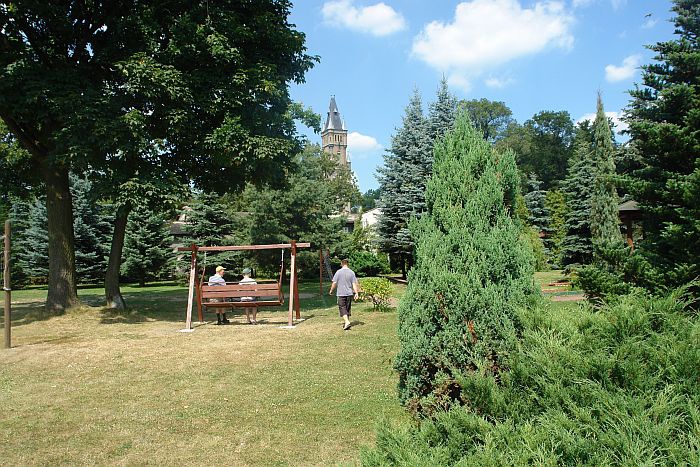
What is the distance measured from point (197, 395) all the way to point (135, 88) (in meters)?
9.21

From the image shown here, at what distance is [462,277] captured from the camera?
3869 millimetres

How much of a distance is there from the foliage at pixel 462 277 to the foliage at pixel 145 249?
30.5 metres

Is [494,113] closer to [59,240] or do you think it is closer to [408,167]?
[408,167]

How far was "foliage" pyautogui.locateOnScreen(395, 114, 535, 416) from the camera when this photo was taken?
12.5ft

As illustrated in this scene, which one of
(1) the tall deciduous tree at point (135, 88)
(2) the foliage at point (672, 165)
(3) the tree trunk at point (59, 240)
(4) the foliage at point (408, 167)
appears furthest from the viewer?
(4) the foliage at point (408, 167)

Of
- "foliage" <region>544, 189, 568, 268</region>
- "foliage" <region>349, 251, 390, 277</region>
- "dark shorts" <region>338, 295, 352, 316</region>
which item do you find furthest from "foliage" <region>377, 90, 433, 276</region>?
"foliage" <region>544, 189, 568, 268</region>

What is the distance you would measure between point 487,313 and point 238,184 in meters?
14.9

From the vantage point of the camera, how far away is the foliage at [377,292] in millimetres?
15656

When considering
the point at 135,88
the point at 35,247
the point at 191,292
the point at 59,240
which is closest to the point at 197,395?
the point at 191,292

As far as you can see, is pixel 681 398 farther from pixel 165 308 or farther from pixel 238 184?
pixel 165 308

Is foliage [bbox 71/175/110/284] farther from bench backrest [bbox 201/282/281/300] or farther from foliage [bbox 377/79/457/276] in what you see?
bench backrest [bbox 201/282/281/300]

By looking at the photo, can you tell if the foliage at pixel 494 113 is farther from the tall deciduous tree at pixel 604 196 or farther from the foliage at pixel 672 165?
the foliage at pixel 672 165

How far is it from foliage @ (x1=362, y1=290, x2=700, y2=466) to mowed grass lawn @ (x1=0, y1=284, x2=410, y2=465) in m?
0.49

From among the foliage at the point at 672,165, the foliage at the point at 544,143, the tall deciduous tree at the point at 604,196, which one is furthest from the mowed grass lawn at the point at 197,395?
the foliage at the point at 544,143
